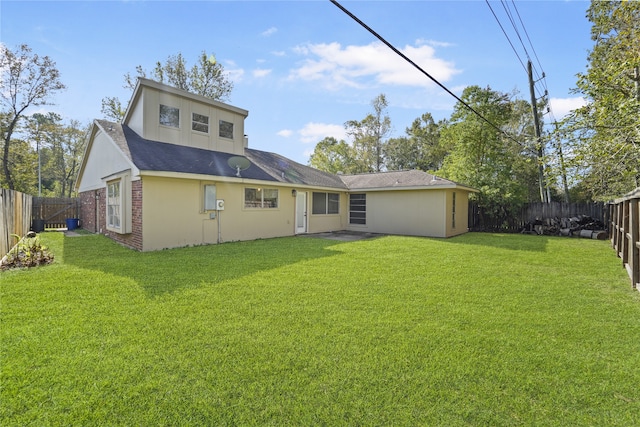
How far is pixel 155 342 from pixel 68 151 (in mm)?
36923

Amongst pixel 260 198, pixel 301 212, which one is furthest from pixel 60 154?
pixel 301 212

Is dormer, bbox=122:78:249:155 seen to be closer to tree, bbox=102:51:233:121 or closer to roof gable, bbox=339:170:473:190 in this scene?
roof gable, bbox=339:170:473:190

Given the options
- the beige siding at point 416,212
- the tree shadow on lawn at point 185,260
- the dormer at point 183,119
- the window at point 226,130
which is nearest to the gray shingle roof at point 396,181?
the beige siding at point 416,212

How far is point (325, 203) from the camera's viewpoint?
14516 millimetres

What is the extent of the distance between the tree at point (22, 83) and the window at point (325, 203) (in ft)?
64.2

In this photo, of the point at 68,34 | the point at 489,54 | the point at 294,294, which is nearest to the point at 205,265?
the point at 294,294

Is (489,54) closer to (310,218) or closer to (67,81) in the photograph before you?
(310,218)

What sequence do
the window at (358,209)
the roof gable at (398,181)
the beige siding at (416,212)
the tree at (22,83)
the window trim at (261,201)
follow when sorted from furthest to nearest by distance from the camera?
1. the tree at (22,83)
2. the window at (358,209)
3. the beige siding at (416,212)
4. the roof gable at (398,181)
5. the window trim at (261,201)

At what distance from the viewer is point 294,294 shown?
4672 mm

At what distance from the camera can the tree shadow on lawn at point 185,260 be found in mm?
5512

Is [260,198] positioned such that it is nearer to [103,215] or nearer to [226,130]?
[226,130]

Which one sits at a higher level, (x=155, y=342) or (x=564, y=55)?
(x=564, y=55)

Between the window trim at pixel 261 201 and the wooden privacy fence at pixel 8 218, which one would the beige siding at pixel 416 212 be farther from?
the wooden privacy fence at pixel 8 218

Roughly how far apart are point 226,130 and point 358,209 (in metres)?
7.03
